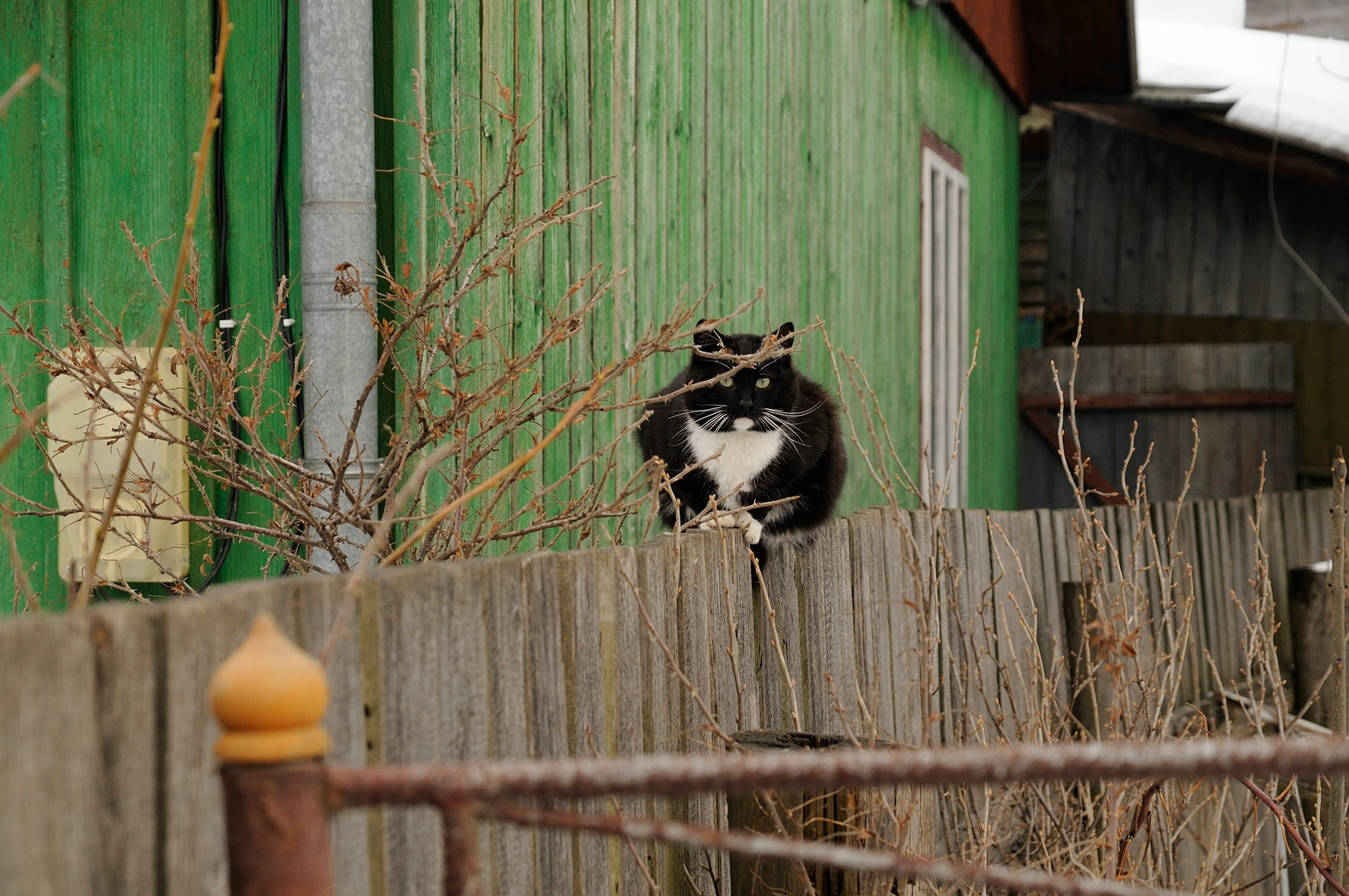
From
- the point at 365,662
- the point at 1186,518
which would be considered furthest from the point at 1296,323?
the point at 365,662

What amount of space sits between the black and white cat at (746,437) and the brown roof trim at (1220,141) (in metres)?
7.76

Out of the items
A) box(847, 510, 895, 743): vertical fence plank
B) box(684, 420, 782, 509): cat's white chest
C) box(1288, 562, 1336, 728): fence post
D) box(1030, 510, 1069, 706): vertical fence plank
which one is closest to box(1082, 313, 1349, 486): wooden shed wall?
box(1288, 562, 1336, 728): fence post

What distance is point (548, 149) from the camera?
3.64 meters

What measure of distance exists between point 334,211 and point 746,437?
134 centimetres

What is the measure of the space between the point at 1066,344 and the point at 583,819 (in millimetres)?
11888

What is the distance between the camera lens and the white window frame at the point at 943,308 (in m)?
7.88

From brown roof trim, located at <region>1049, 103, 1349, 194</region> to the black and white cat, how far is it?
25.5ft

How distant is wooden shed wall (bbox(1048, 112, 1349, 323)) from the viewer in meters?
11.1

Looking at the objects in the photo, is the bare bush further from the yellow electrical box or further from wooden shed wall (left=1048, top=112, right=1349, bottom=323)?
wooden shed wall (left=1048, top=112, right=1349, bottom=323)

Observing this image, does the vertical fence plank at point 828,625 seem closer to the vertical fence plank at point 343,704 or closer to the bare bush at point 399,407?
the bare bush at point 399,407

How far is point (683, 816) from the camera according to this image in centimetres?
234

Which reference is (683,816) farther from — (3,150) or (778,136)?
(778,136)

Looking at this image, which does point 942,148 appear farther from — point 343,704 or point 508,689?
point 343,704

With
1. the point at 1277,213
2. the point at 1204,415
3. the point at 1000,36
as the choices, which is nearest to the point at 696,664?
the point at 1000,36
